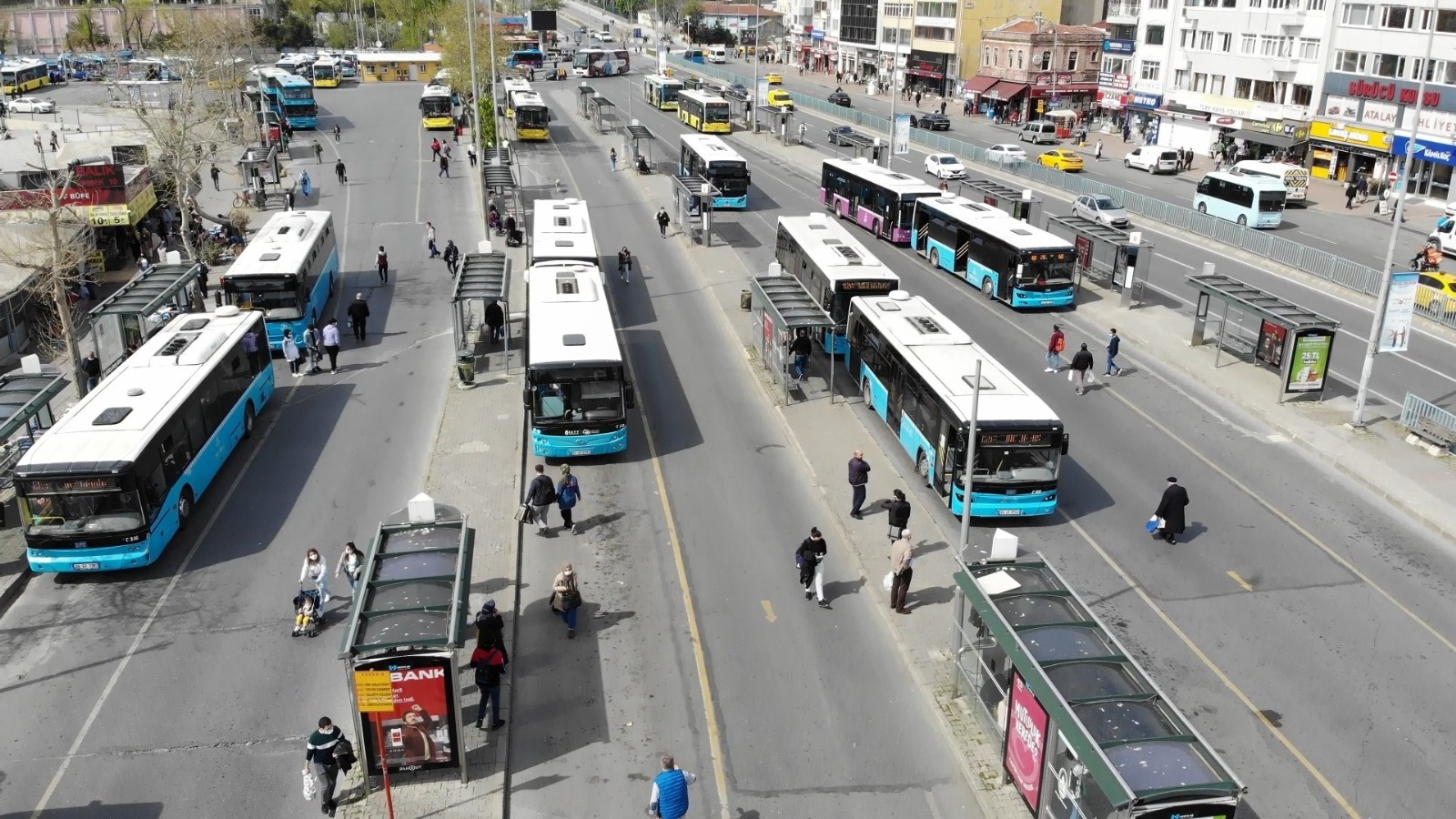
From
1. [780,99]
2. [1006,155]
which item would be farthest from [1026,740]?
[780,99]

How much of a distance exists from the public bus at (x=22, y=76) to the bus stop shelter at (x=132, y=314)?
85656 millimetres

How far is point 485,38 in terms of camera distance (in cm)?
→ 8700

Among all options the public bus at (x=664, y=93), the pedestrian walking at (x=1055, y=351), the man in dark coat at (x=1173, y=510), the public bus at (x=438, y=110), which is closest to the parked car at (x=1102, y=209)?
the pedestrian walking at (x=1055, y=351)

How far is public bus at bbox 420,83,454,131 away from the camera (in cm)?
8000

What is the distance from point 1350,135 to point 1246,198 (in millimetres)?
17067

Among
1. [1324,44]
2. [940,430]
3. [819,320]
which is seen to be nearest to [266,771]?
[940,430]

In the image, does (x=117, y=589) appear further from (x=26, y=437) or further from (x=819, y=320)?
(x=819, y=320)

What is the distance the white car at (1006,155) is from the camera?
217 feet

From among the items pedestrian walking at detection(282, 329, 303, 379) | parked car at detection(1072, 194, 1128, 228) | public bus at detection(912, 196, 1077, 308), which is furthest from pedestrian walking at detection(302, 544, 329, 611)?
parked car at detection(1072, 194, 1128, 228)

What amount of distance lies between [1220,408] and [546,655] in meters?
21.0

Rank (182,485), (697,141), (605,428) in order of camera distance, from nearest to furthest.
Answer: (182,485), (605,428), (697,141)

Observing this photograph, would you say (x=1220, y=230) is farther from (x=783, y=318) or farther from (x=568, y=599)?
(x=568, y=599)

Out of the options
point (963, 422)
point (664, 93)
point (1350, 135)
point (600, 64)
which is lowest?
point (963, 422)

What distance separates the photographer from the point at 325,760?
1478cm
